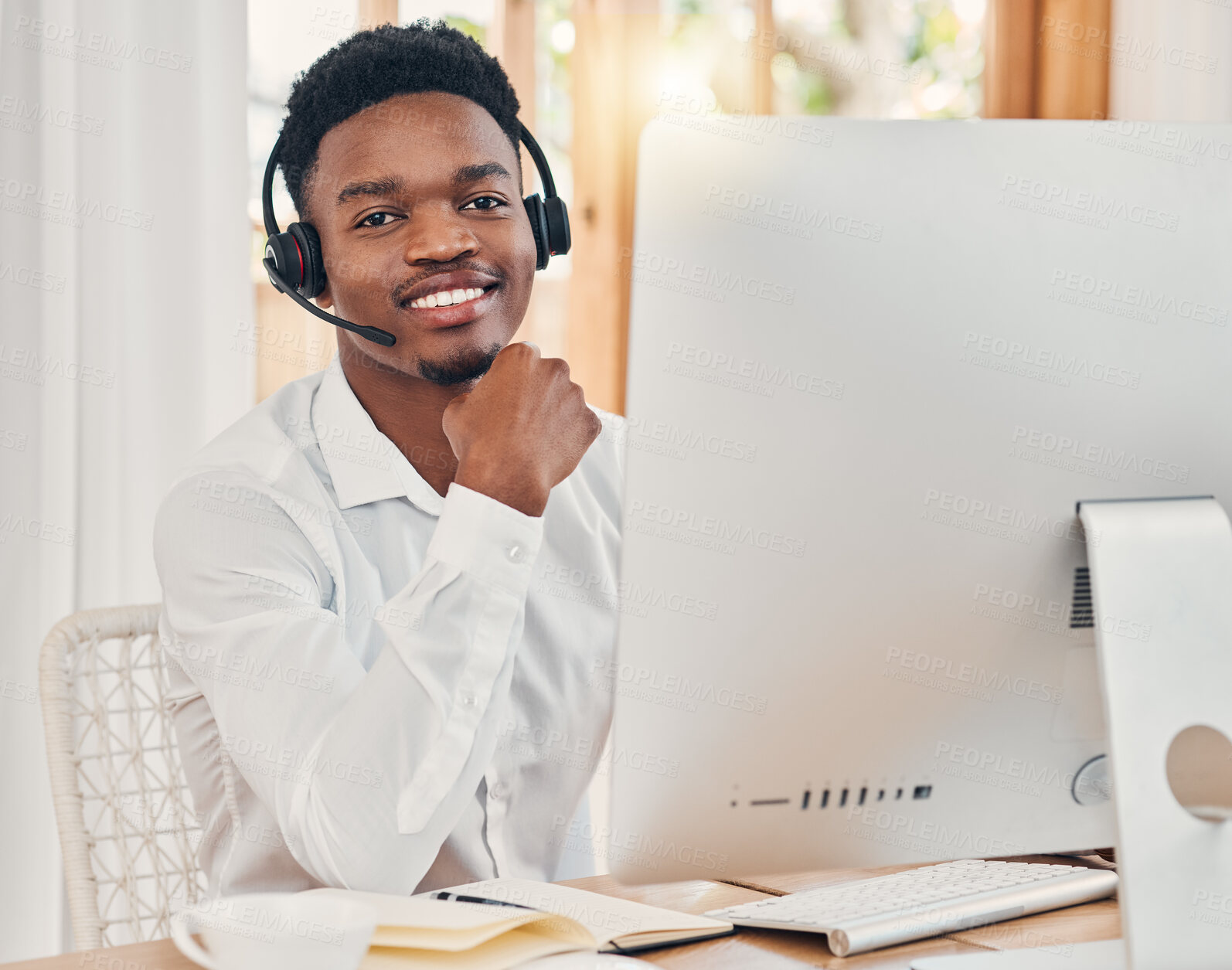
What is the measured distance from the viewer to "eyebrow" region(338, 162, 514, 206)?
1.13 m

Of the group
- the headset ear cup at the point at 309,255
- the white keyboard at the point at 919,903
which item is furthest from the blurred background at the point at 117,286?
the white keyboard at the point at 919,903

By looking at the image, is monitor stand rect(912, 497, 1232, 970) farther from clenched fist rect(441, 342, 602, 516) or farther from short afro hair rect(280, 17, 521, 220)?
short afro hair rect(280, 17, 521, 220)

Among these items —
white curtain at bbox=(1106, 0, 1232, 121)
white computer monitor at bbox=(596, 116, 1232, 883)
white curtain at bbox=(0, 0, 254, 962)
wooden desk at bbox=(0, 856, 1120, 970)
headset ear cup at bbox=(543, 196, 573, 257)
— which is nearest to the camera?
white computer monitor at bbox=(596, 116, 1232, 883)

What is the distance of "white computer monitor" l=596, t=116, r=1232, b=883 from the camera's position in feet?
1.77

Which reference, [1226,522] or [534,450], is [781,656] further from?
[534,450]

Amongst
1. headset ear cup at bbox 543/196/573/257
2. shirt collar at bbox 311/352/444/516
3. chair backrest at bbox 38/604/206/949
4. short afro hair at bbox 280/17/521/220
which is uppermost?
short afro hair at bbox 280/17/521/220

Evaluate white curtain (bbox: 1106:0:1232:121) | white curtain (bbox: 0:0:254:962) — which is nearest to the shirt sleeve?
white curtain (bbox: 0:0:254:962)

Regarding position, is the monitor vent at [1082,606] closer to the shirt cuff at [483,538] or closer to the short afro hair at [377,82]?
the shirt cuff at [483,538]

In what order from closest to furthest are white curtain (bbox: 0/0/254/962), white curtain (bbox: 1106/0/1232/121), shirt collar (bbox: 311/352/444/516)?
shirt collar (bbox: 311/352/444/516) < white curtain (bbox: 0/0/254/962) < white curtain (bbox: 1106/0/1232/121)

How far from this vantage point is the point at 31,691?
1.65 metres

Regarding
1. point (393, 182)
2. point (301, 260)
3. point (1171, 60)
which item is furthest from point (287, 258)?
point (1171, 60)

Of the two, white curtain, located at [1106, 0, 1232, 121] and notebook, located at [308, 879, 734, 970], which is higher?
white curtain, located at [1106, 0, 1232, 121]

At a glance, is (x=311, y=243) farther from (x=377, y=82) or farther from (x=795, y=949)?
(x=795, y=949)

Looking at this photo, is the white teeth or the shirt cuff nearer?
the shirt cuff
